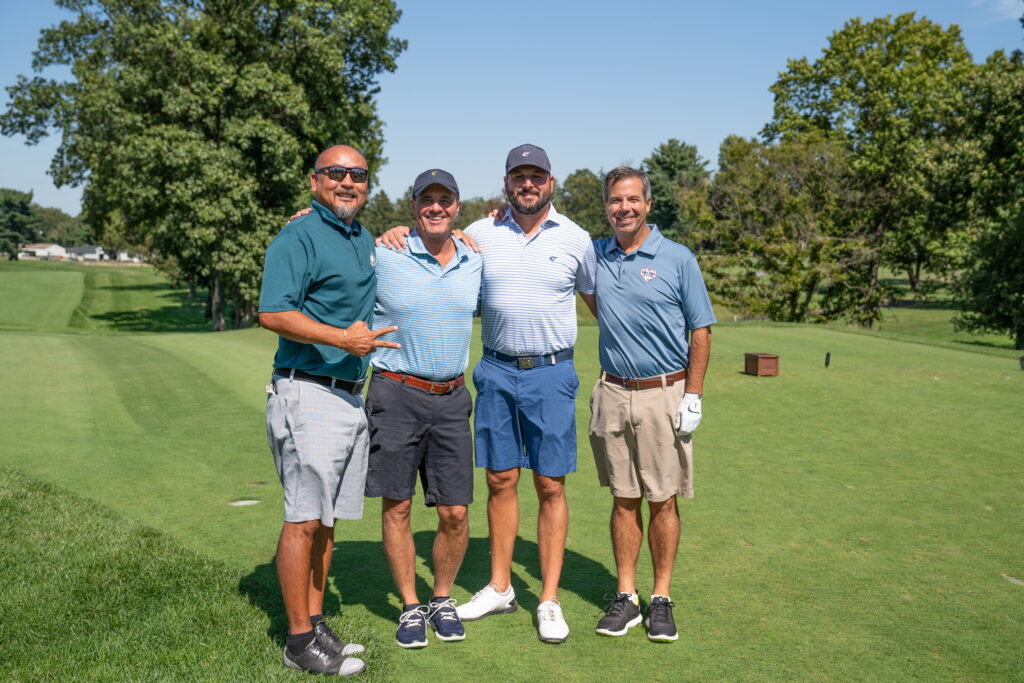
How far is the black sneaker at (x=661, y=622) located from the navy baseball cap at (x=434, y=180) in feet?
7.03

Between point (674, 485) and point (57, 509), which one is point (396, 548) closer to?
point (674, 485)

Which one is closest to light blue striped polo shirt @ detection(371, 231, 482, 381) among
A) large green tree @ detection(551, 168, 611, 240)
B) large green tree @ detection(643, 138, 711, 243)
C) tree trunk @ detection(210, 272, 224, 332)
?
tree trunk @ detection(210, 272, 224, 332)

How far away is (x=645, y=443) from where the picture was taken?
390cm

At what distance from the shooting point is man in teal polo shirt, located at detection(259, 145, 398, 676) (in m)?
3.19

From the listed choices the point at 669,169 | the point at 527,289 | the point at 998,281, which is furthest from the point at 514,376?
the point at 669,169

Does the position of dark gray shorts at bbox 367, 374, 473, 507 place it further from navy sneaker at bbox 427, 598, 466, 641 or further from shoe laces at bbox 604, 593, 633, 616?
shoe laces at bbox 604, 593, 633, 616

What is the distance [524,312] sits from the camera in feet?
12.7

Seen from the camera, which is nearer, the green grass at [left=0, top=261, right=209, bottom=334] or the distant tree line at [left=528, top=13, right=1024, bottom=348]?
the distant tree line at [left=528, top=13, right=1024, bottom=348]

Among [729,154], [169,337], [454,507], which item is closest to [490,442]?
[454,507]

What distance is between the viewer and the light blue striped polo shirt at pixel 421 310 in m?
3.68

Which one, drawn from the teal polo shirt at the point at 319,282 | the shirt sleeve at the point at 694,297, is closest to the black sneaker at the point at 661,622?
the shirt sleeve at the point at 694,297

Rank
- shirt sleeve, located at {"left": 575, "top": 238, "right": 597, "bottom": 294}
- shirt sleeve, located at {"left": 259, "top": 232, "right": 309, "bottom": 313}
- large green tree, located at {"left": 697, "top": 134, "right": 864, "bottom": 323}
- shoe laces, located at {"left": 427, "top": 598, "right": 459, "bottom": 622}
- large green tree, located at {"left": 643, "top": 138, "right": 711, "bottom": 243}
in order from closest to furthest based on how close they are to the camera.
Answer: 1. shirt sleeve, located at {"left": 259, "top": 232, "right": 309, "bottom": 313}
2. shoe laces, located at {"left": 427, "top": 598, "right": 459, "bottom": 622}
3. shirt sleeve, located at {"left": 575, "top": 238, "right": 597, "bottom": 294}
4. large green tree, located at {"left": 697, "top": 134, "right": 864, "bottom": 323}
5. large green tree, located at {"left": 643, "top": 138, "right": 711, "bottom": 243}

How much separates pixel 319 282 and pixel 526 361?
1.11 m

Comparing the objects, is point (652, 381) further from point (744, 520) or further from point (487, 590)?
point (744, 520)
